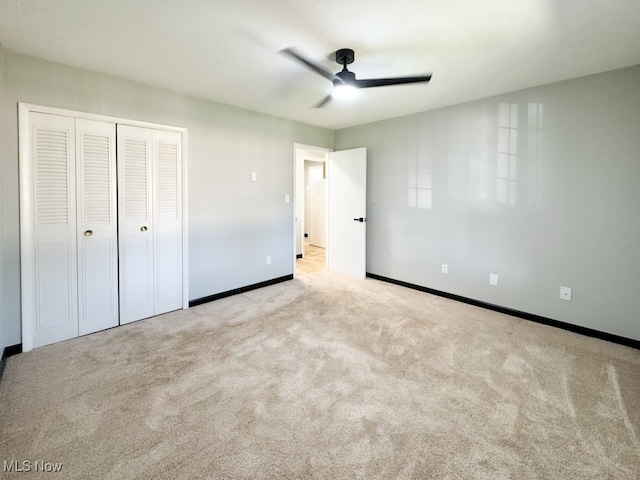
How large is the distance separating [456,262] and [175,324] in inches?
133

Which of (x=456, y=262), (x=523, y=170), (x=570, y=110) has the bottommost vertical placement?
(x=456, y=262)

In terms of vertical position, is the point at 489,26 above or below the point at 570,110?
above

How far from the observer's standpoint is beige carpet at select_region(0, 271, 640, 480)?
4.91 ft

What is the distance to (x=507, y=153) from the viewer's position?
335cm

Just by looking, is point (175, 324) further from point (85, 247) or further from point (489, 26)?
point (489, 26)

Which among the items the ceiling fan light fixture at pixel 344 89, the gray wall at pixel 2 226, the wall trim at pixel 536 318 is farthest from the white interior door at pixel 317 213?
the gray wall at pixel 2 226

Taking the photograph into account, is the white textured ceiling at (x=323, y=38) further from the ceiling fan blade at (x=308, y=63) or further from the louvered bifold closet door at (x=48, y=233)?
the louvered bifold closet door at (x=48, y=233)

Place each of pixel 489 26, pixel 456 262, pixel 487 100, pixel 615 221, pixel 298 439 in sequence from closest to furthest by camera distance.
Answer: pixel 298 439
pixel 489 26
pixel 615 221
pixel 487 100
pixel 456 262

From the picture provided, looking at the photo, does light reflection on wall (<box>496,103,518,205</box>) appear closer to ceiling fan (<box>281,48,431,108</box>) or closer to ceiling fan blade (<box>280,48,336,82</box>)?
ceiling fan (<box>281,48,431,108</box>)

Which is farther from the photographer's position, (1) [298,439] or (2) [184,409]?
(2) [184,409]

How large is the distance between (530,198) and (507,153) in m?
0.55

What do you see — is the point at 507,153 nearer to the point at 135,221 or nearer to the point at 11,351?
the point at 135,221

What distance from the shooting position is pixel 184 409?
6.10 ft

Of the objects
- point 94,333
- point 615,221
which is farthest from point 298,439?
point 615,221
